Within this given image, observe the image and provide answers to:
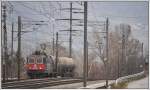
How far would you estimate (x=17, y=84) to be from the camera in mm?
15930

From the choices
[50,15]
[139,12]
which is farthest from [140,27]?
[50,15]

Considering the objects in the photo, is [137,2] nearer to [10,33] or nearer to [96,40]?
[96,40]

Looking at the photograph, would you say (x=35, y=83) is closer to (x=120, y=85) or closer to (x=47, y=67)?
(x=47, y=67)

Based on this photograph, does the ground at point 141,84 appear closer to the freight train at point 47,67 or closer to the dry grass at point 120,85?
the dry grass at point 120,85

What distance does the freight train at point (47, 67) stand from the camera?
1609 centimetres

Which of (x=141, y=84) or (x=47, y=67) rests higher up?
(x=47, y=67)

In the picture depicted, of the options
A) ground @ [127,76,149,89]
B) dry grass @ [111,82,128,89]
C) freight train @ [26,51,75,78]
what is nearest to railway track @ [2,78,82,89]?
freight train @ [26,51,75,78]

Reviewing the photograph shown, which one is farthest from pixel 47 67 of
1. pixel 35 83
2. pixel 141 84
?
pixel 141 84

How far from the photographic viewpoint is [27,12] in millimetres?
16016

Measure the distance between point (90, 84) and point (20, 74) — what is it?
100 centimetres

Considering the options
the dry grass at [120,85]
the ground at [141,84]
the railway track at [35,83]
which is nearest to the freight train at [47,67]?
the railway track at [35,83]

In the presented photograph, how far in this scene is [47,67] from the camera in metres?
16.4

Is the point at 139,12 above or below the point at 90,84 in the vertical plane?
above

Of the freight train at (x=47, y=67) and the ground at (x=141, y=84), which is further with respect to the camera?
the freight train at (x=47, y=67)
